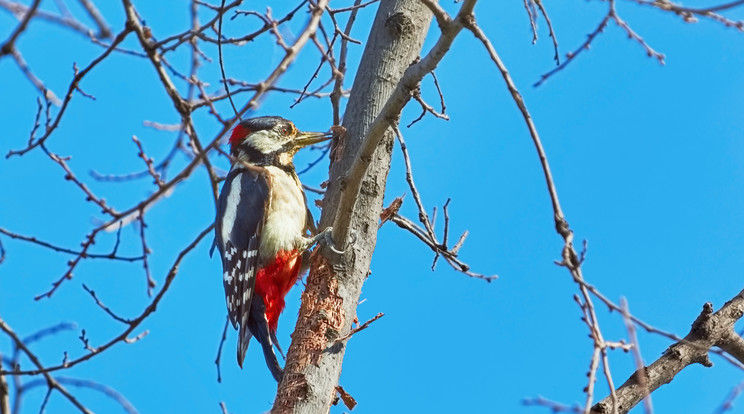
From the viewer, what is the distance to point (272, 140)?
417 cm

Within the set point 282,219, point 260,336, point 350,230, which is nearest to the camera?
point 350,230

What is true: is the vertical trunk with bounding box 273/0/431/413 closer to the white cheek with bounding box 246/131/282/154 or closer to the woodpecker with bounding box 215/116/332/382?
the woodpecker with bounding box 215/116/332/382

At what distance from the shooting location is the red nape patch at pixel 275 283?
3779 millimetres

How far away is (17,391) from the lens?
2.74 meters

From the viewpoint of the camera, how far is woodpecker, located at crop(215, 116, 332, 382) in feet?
12.2

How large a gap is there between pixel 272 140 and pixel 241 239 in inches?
24.2

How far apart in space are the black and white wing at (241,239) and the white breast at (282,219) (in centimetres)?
4

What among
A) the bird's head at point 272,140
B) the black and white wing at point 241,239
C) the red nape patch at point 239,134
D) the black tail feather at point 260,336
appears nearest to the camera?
the black tail feather at point 260,336

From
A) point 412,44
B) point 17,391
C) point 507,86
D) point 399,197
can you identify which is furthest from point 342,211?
point 17,391

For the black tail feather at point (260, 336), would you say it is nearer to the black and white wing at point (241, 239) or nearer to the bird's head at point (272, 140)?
the black and white wing at point (241, 239)

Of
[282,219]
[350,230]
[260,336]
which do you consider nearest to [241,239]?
[282,219]

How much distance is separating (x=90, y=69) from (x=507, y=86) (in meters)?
1.08

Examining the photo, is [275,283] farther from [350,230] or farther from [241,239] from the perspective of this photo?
[350,230]

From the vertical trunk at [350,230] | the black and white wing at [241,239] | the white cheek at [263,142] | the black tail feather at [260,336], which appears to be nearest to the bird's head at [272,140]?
the white cheek at [263,142]
